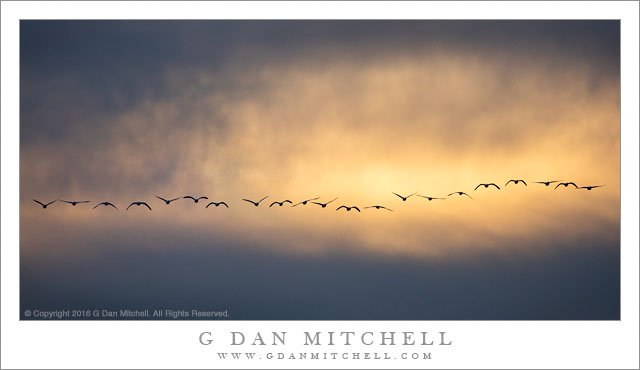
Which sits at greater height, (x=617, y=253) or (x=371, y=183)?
(x=371, y=183)

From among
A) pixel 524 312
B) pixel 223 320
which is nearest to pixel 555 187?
pixel 524 312

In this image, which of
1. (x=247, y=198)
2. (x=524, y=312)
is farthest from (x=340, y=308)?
(x=524, y=312)

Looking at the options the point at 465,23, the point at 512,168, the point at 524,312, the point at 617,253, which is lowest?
the point at 524,312

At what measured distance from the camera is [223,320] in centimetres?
1315

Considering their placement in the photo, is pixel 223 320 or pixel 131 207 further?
pixel 131 207

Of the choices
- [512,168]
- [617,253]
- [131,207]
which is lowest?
[617,253]

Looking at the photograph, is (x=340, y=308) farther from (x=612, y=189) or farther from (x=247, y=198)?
(x=612, y=189)

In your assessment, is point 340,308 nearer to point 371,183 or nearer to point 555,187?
point 371,183

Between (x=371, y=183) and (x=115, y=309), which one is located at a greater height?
(x=371, y=183)

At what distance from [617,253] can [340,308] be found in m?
6.95

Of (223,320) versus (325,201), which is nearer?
(223,320)

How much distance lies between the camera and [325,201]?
1434 cm

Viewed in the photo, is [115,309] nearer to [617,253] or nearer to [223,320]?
[223,320]

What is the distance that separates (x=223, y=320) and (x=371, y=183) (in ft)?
16.8
